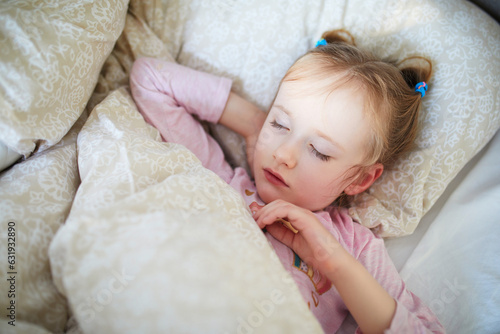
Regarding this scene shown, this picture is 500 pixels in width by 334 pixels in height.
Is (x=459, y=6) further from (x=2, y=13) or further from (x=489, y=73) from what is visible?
(x=2, y=13)

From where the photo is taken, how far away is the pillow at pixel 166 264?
1.90 feet

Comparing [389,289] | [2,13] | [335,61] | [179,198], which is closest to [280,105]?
[335,61]

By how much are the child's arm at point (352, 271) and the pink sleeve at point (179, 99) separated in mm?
310

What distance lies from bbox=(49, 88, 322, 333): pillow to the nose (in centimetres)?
22

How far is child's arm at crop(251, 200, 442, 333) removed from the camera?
77 centimetres

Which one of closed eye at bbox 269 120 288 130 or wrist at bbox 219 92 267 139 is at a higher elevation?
closed eye at bbox 269 120 288 130

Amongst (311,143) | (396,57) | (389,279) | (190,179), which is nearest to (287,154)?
(311,143)

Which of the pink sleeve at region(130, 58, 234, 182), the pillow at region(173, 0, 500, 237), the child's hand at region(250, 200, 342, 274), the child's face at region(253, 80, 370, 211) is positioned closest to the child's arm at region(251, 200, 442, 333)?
the child's hand at region(250, 200, 342, 274)

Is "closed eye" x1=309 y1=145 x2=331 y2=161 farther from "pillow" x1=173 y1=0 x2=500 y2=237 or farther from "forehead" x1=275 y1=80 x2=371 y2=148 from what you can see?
"pillow" x1=173 y1=0 x2=500 y2=237

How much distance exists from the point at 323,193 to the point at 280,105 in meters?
0.29

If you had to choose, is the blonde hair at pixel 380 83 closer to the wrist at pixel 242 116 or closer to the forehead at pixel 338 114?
the forehead at pixel 338 114

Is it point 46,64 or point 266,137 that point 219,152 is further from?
point 46,64

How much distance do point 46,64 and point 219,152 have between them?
0.58 m

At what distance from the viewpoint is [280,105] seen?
3.26 feet
